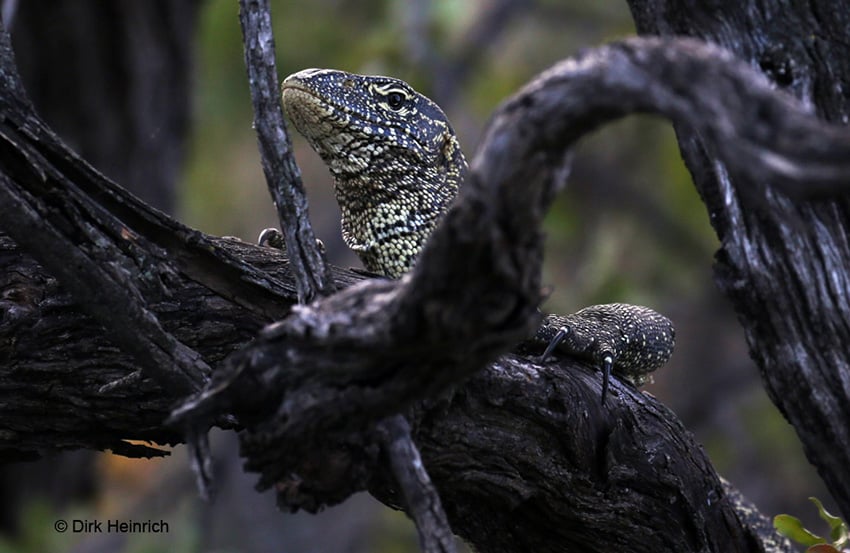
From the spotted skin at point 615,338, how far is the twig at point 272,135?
1.18 m

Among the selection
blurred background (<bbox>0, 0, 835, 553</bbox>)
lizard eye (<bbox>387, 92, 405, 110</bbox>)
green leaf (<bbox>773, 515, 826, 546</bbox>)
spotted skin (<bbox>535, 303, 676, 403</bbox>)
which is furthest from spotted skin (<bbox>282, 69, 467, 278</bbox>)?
blurred background (<bbox>0, 0, 835, 553</bbox>)

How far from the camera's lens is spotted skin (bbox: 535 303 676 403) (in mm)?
4160

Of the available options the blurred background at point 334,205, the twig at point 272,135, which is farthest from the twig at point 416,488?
the blurred background at point 334,205

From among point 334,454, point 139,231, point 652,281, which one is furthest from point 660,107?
point 652,281

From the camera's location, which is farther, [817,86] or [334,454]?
[817,86]

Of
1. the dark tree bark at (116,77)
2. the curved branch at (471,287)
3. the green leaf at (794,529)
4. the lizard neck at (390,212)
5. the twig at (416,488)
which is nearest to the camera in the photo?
the curved branch at (471,287)

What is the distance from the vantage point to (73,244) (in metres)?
3.17

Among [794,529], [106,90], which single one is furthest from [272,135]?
[106,90]

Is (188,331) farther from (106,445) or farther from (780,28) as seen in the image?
(780,28)

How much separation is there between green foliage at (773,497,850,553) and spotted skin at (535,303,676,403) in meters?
0.75

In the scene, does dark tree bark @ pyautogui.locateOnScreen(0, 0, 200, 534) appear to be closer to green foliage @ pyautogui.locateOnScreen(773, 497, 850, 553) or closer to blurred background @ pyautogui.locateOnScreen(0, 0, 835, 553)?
blurred background @ pyautogui.locateOnScreen(0, 0, 835, 553)

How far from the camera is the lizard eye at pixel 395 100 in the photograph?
16.0 feet

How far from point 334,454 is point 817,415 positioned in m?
1.56

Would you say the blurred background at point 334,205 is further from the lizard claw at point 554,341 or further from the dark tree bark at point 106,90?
the lizard claw at point 554,341
